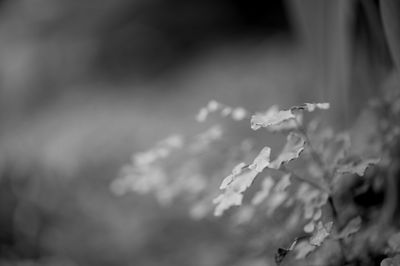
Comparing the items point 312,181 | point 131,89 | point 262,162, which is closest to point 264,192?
point 312,181

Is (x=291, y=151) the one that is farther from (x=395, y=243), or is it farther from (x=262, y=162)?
(x=395, y=243)

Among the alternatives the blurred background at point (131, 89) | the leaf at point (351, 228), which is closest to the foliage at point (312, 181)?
the leaf at point (351, 228)

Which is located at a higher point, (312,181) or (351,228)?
(312,181)

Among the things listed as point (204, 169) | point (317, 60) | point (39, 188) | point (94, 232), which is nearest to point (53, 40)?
point (39, 188)

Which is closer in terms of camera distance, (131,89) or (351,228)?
(351,228)

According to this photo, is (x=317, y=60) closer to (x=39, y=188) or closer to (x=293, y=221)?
(x=293, y=221)

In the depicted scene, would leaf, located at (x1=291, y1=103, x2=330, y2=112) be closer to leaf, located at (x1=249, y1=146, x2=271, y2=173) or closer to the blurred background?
leaf, located at (x1=249, y1=146, x2=271, y2=173)

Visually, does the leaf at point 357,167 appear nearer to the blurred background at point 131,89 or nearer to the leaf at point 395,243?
the leaf at point 395,243

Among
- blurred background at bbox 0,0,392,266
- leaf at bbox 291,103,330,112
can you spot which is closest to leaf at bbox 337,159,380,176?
leaf at bbox 291,103,330,112
